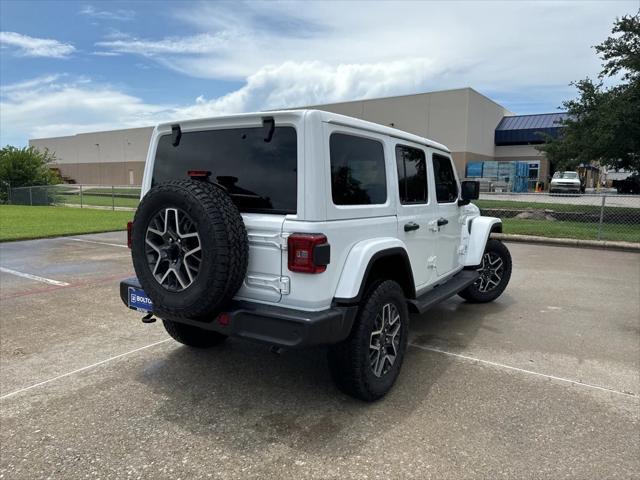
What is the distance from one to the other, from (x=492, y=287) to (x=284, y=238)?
13.6 feet

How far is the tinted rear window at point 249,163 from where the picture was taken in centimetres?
296

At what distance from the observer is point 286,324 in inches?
109

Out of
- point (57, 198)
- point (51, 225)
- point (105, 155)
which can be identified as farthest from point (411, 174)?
point (105, 155)

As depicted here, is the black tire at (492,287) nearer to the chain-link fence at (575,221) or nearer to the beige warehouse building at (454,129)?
the chain-link fence at (575,221)

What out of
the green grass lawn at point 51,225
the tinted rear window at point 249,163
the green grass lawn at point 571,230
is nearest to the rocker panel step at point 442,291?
the tinted rear window at point 249,163

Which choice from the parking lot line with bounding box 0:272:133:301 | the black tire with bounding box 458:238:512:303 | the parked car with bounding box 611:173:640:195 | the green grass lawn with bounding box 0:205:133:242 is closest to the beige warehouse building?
the parked car with bounding box 611:173:640:195

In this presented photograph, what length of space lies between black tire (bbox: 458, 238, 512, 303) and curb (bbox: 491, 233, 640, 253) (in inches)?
262

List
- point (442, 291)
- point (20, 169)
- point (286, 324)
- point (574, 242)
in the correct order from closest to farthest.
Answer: point (286, 324) < point (442, 291) < point (574, 242) < point (20, 169)

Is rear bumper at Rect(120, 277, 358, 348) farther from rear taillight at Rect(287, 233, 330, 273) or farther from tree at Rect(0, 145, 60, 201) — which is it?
tree at Rect(0, 145, 60, 201)

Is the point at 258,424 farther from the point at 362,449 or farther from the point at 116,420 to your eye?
the point at 116,420

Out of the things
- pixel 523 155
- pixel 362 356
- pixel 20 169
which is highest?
pixel 523 155

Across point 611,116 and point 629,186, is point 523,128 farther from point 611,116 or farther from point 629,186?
point 611,116

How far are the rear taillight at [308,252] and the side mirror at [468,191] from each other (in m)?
2.74

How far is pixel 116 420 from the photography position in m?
3.02
